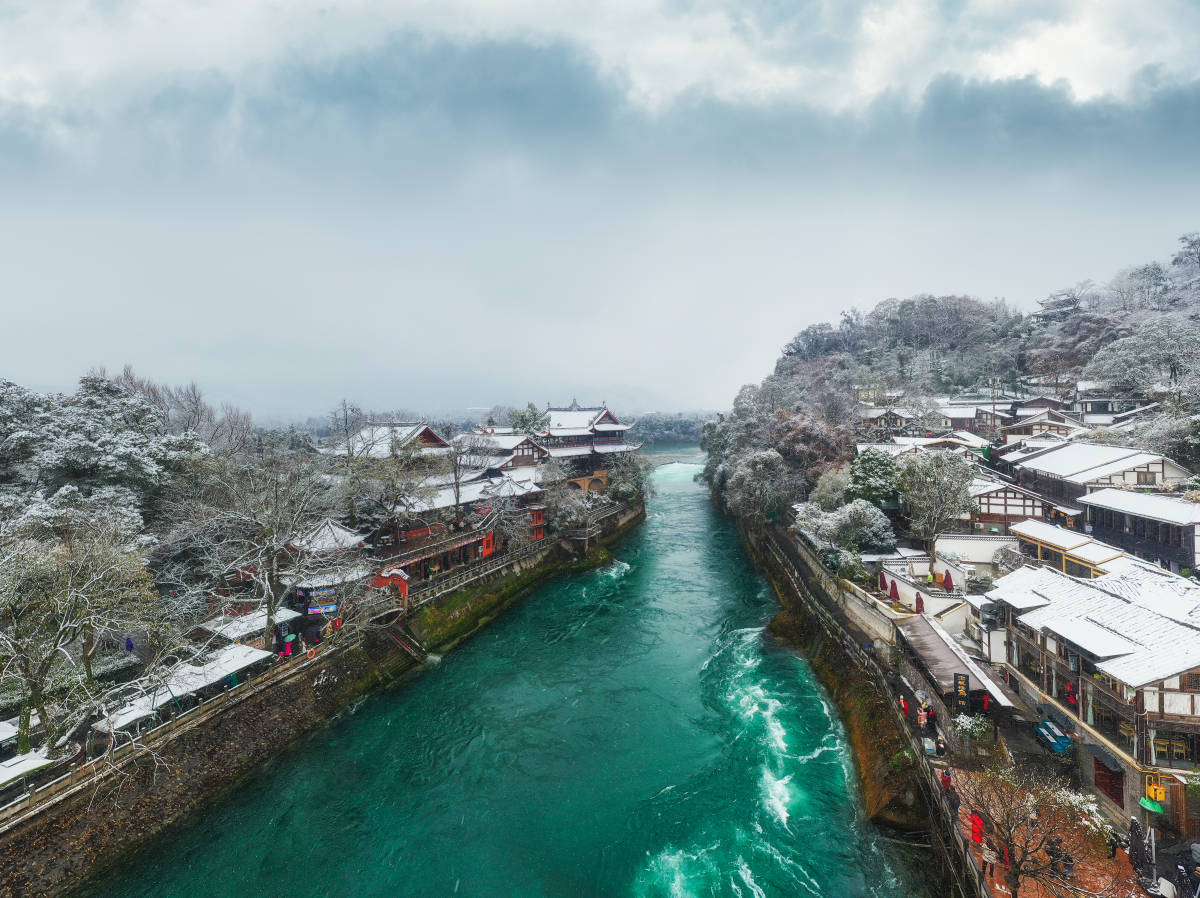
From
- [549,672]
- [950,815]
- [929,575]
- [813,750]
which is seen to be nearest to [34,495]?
[549,672]

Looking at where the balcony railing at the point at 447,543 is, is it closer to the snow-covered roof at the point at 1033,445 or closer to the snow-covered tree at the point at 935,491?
the snow-covered tree at the point at 935,491

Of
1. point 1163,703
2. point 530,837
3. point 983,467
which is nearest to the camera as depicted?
point 1163,703

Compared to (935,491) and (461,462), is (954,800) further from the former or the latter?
(461,462)

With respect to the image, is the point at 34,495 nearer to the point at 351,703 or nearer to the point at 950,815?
the point at 351,703

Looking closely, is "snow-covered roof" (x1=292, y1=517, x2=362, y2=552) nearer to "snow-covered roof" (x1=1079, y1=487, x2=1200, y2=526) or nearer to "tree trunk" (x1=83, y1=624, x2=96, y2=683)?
"tree trunk" (x1=83, y1=624, x2=96, y2=683)

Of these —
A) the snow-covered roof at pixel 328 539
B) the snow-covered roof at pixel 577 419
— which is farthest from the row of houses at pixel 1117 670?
the snow-covered roof at pixel 577 419

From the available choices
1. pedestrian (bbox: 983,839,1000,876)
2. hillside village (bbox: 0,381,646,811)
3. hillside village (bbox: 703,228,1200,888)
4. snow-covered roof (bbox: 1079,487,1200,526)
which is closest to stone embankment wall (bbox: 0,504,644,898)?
hillside village (bbox: 0,381,646,811)
